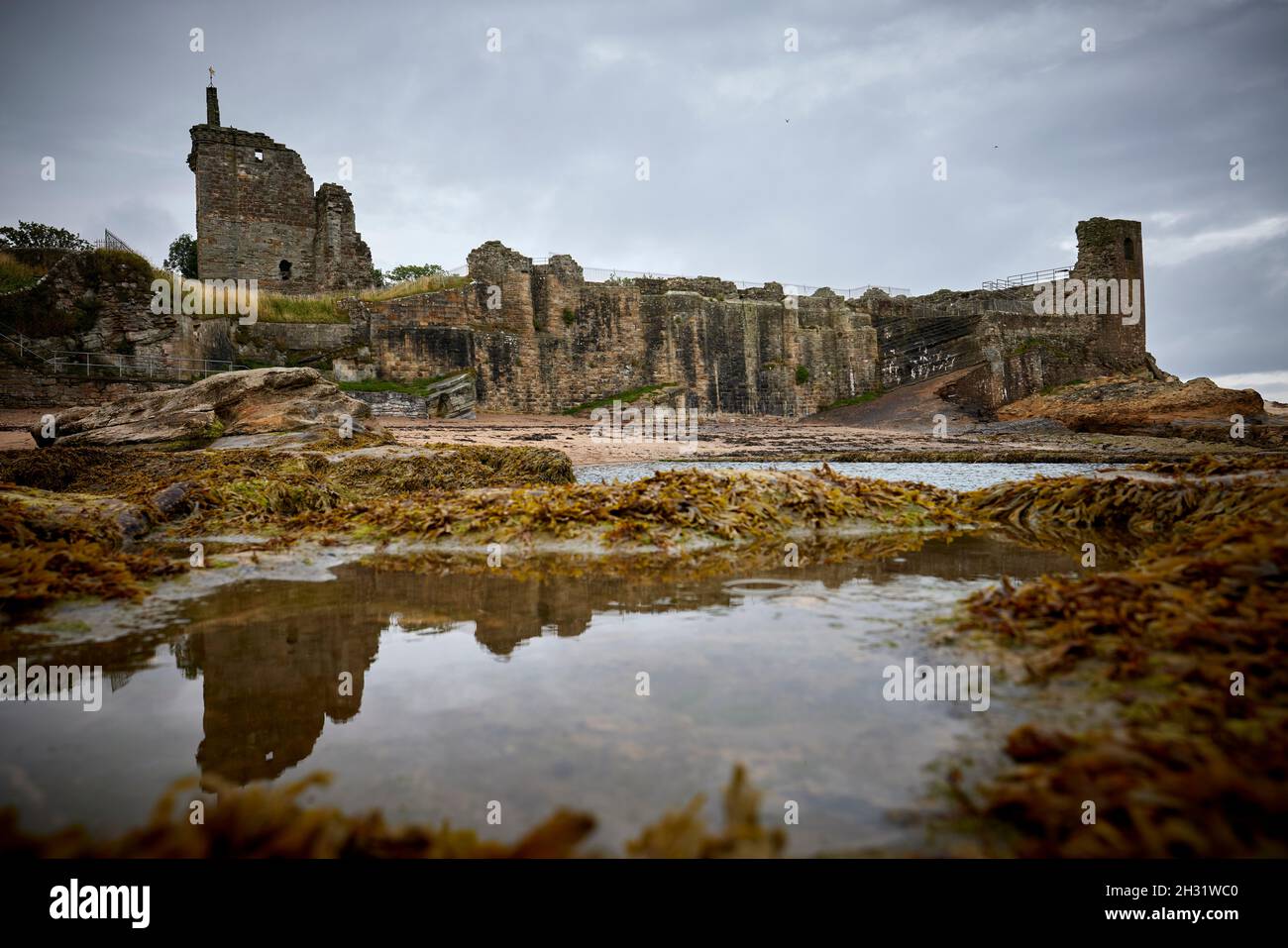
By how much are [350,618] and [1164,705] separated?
2967 mm

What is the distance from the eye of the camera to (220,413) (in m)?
12.0

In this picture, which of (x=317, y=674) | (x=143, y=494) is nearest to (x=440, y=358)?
(x=143, y=494)

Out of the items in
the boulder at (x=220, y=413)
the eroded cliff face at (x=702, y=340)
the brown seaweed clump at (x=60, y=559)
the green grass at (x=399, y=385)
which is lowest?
the brown seaweed clump at (x=60, y=559)

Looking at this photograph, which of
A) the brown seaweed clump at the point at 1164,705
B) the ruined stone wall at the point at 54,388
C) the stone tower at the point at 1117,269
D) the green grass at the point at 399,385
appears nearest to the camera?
the brown seaweed clump at the point at 1164,705

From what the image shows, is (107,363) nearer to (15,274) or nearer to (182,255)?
(15,274)

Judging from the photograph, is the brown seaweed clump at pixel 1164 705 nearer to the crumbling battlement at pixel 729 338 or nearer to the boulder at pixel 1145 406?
the boulder at pixel 1145 406

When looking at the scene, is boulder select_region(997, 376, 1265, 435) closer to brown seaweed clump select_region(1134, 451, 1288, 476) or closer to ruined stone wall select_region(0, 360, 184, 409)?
brown seaweed clump select_region(1134, 451, 1288, 476)

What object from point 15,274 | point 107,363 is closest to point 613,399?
point 107,363

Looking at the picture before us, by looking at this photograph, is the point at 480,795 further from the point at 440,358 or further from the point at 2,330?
the point at 440,358

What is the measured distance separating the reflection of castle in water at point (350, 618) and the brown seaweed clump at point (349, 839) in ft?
0.89

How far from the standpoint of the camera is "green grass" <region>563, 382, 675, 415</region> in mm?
28469

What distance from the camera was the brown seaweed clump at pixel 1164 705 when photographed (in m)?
1.35

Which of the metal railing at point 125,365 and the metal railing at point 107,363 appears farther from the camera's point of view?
the metal railing at point 125,365

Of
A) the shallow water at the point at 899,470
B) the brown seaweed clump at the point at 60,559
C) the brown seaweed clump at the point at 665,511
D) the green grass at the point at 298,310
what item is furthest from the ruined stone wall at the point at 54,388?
the brown seaweed clump at the point at 665,511
